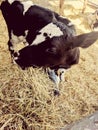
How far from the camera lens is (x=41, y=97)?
2898 mm

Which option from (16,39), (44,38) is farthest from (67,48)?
(16,39)

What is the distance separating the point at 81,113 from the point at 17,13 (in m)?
1.20

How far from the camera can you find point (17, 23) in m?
3.31

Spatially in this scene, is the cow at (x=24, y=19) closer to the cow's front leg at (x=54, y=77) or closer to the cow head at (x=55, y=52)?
the cow head at (x=55, y=52)

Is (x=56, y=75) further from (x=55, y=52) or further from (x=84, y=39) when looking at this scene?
(x=84, y=39)

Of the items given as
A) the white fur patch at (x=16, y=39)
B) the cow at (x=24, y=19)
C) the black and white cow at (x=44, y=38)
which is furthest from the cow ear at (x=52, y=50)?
the white fur patch at (x=16, y=39)

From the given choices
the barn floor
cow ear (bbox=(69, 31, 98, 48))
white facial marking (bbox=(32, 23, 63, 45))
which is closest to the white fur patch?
the barn floor

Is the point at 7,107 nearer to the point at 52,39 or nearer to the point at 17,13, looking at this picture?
the point at 52,39

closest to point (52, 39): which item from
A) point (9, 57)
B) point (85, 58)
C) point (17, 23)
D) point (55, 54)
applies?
point (55, 54)

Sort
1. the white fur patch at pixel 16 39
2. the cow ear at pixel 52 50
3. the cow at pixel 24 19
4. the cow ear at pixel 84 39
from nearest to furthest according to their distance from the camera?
the cow ear at pixel 84 39
the cow ear at pixel 52 50
the cow at pixel 24 19
the white fur patch at pixel 16 39

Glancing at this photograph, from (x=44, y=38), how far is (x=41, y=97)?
1.75 feet

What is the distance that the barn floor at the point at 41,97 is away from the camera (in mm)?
2590

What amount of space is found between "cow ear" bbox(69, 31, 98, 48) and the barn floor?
552mm

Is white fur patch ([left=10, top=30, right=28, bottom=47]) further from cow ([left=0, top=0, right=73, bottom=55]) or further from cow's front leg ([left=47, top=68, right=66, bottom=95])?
cow's front leg ([left=47, top=68, right=66, bottom=95])
